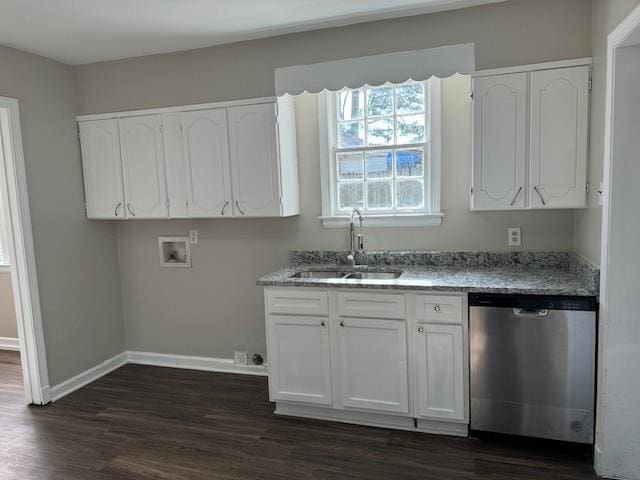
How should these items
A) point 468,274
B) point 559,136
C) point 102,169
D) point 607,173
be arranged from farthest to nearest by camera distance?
point 102,169
point 468,274
point 559,136
point 607,173

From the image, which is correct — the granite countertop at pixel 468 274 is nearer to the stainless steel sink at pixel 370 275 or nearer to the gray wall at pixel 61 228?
the stainless steel sink at pixel 370 275

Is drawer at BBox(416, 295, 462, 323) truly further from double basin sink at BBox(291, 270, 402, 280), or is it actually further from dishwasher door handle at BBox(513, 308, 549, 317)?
double basin sink at BBox(291, 270, 402, 280)

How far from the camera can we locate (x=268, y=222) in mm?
3463

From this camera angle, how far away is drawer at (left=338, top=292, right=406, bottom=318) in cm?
263

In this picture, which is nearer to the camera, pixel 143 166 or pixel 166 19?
pixel 166 19

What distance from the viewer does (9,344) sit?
4.45 metres

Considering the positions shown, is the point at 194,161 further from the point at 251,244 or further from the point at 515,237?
the point at 515,237

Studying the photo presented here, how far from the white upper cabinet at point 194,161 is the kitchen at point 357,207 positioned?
0.6 inches

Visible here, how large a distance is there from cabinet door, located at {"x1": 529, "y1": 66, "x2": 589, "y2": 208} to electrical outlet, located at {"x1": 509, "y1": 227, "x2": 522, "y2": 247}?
1.19 feet

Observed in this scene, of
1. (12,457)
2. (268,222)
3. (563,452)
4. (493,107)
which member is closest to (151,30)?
(268,222)

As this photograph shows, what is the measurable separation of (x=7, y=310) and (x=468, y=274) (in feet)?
14.4

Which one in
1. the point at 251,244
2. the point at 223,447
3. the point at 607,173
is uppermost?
the point at 607,173

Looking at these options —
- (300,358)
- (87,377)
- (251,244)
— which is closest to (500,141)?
(300,358)

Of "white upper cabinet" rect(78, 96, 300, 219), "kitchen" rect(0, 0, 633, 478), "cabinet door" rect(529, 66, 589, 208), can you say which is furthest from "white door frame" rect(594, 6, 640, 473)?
"white upper cabinet" rect(78, 96, 300, 219)
